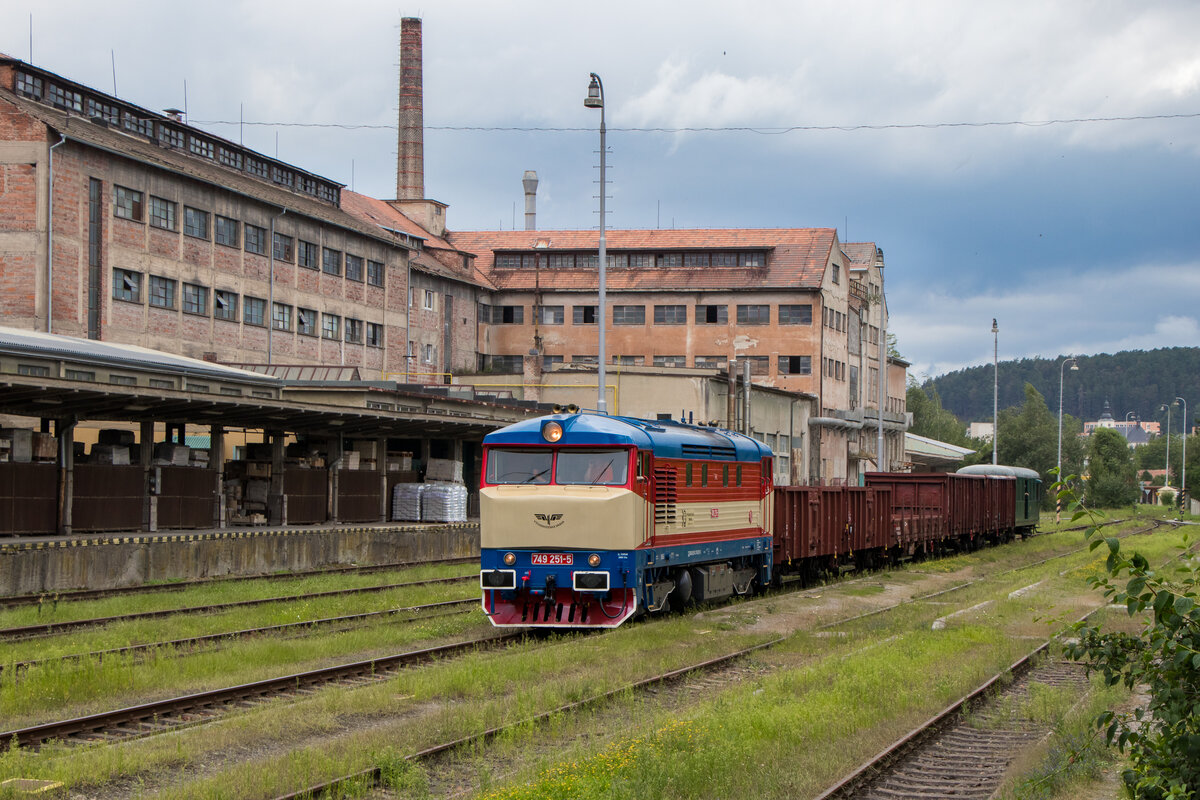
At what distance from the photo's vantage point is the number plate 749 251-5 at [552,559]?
17.8 m

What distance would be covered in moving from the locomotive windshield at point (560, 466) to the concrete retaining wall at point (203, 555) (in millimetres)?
10032

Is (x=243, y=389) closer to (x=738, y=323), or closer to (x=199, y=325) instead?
(x=199, y=325)

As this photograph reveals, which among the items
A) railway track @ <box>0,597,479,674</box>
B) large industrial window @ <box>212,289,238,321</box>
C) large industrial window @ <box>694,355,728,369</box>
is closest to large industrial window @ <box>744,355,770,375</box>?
large industrial window @ <box>694,355,728,369</box>

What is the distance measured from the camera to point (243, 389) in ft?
133

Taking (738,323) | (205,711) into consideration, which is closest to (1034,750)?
(205,711)

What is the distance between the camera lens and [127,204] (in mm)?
44750

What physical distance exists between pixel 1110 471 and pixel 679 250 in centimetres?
3957

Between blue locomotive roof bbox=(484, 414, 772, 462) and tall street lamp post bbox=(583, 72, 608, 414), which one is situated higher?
tall street lamp post bbox=(583, 72, 608, 414)

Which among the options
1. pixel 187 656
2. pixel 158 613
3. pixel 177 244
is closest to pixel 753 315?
pixel 177 244

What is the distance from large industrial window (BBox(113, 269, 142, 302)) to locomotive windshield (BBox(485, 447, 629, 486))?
29779 mm

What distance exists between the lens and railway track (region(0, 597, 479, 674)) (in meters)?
15.2

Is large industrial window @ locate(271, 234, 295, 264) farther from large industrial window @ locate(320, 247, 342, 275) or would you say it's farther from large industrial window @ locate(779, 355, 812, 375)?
large industrial window @ locate(779, 355, 812, 375)

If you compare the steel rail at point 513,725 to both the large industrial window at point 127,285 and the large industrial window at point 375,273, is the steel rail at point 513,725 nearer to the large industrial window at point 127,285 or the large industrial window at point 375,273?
the large industrial window at point 127,285

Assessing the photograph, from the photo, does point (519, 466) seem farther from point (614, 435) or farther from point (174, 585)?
point (174, 585)
